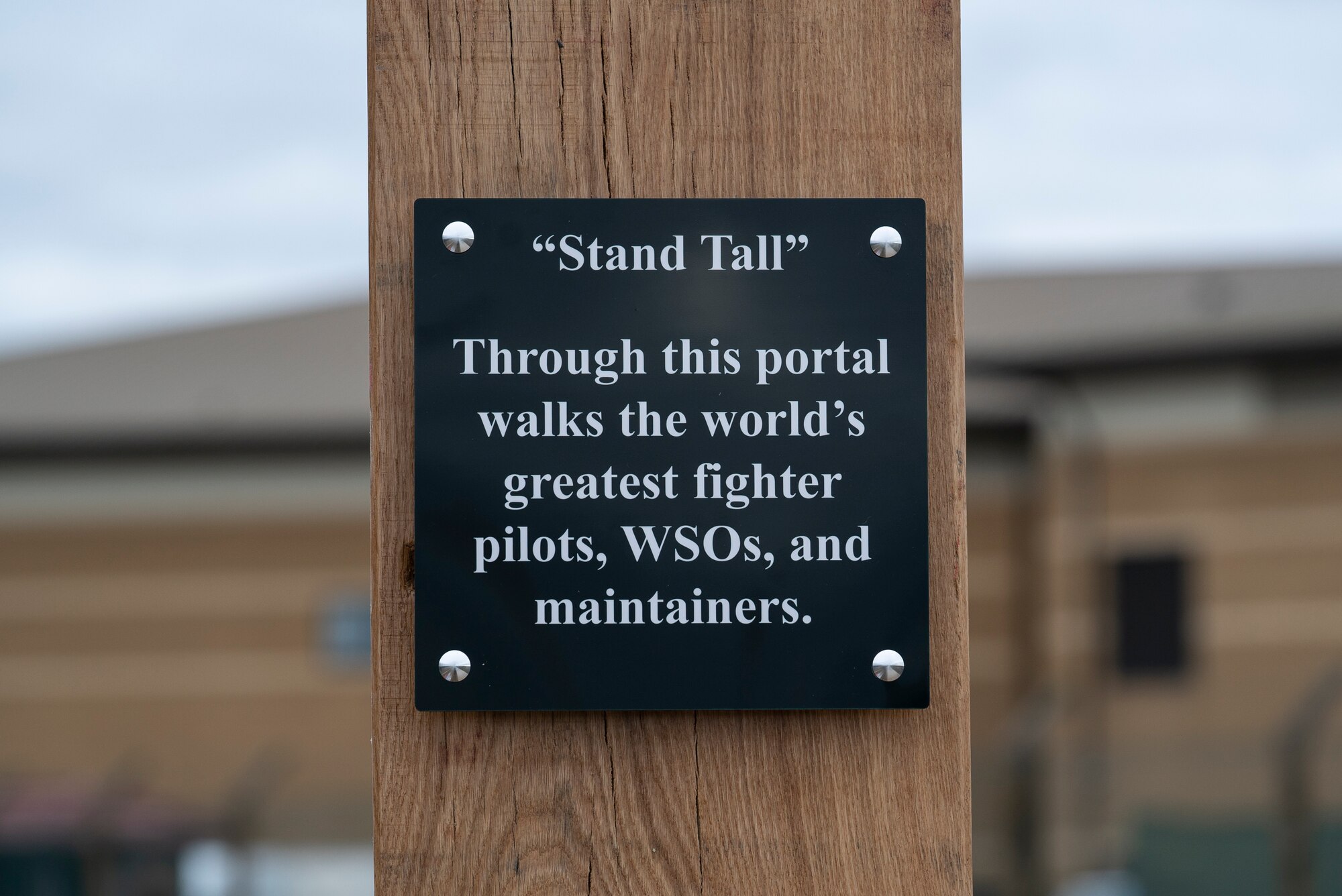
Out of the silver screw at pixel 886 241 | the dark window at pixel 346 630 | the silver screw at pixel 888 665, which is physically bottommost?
the dark window at pixel 346 630

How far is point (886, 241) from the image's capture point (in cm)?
132

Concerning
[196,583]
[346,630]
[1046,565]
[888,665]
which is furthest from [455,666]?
[196,583]

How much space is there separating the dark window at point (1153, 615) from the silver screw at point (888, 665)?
7.93 m

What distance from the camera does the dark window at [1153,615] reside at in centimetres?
879

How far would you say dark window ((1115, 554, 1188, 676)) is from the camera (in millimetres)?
8789

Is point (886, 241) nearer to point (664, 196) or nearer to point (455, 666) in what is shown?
point (664, 196)

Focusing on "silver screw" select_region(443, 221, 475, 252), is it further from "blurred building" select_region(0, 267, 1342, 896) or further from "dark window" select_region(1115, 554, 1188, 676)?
"dark window" select_region(1115, 554, 1188, 676)

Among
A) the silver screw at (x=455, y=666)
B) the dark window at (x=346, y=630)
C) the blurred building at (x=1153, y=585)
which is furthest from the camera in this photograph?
the dark window at (x=346, y=630)

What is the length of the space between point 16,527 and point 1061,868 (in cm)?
934

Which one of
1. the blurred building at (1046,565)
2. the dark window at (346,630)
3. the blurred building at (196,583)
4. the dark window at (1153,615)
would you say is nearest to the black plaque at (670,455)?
the blurred building at (1046,565)

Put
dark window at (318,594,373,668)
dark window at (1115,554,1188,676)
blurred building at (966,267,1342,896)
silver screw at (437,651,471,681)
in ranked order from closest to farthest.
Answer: silver screw at (437,651,471,681) → blurred building at (966,267,1342,896) → dark window at (1115,554,1188,676) → dark window at (318,594,373,668)

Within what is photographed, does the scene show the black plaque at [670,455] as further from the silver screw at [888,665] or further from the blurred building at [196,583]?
the blurred building at [196,583]

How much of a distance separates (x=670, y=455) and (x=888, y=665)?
291 millimetres

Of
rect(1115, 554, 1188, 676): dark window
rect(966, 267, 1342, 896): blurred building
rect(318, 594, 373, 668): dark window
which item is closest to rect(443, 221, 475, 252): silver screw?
rect(966, 267, 1342, 896): blurred building
